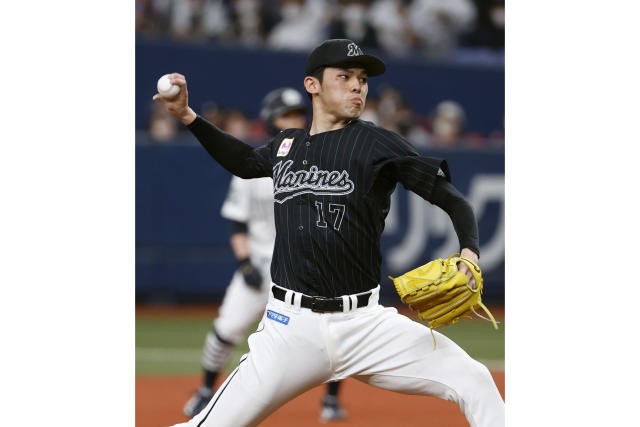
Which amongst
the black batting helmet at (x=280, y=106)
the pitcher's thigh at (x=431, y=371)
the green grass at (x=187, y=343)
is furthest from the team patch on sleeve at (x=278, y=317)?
the green grass at (x=187, y=343)

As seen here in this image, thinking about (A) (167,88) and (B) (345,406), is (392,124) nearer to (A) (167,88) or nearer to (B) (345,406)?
(B) (345,406)

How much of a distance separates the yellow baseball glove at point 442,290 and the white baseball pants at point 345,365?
15 cm

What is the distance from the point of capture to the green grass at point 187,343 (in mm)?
7547

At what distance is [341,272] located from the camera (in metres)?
3.51

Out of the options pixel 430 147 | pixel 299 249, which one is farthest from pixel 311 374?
pixel 430 147

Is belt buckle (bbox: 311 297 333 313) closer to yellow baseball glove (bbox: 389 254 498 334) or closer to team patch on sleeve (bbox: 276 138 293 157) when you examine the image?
yellow baseball glove (bbox: 389 254 498 334)

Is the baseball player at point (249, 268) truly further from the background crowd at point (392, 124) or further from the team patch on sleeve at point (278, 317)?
the background crowd at point (392, 124)

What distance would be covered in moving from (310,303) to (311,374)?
288 mm

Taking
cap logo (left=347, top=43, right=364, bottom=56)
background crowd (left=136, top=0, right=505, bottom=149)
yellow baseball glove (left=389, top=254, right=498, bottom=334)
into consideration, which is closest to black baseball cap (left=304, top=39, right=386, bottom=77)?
cap logo (left=347, top=43, right=364, bottom=56)

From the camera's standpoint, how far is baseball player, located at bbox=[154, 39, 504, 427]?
11.0ft

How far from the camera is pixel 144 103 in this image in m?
11.3

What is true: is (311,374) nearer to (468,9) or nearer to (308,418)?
(308,418)

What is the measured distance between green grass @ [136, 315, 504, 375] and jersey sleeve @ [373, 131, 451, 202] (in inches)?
166

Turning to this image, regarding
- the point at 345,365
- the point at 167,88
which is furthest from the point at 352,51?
the point at 345,365
